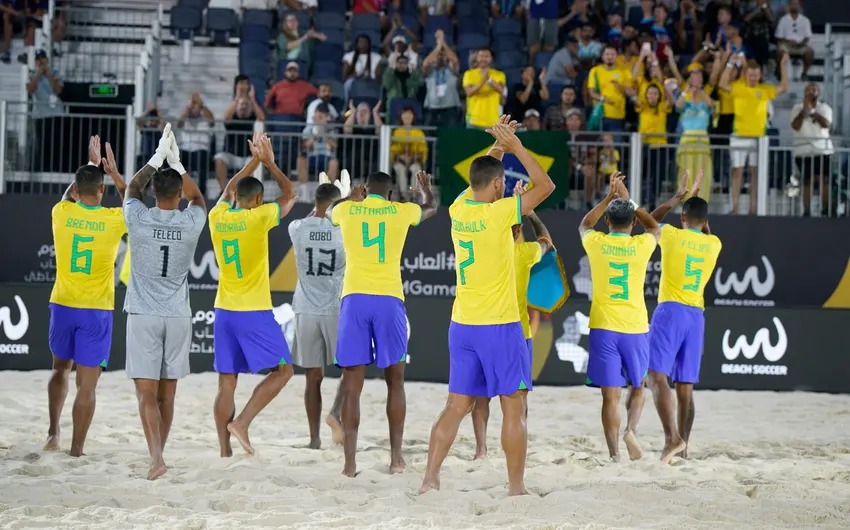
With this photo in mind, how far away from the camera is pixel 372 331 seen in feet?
25.4

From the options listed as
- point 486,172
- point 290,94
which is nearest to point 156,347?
point 486,172

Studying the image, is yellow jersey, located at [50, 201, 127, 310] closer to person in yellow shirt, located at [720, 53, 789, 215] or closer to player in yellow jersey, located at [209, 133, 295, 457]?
player in yellow jersey, located at [209, 133, 295, 457]

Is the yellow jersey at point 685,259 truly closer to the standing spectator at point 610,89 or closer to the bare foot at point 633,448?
the bare foot at point 633,448

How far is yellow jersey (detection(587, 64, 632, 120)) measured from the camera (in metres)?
15.2

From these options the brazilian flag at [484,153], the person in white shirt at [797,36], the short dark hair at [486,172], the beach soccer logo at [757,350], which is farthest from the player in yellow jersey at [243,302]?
the person in white shirt at [797,36]

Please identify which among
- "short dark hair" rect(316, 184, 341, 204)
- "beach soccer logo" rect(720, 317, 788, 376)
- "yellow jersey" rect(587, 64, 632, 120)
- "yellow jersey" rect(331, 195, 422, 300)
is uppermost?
"yellow jersey" rect(587, 64, 632, 120)

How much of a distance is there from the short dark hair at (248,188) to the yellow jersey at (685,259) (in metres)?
3.14

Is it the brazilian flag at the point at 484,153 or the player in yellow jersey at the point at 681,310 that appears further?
the brazilian flag at the point at 484,153

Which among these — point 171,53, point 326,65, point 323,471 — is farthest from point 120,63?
point 323,471

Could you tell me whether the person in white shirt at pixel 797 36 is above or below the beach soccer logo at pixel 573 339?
above

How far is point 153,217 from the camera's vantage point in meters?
7.45

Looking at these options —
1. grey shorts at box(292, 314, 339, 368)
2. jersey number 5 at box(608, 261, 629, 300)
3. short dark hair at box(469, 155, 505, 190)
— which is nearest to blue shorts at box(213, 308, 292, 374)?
grey shorts at box(292, 314, 339, 368)

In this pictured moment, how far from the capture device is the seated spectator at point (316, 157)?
14102 mm

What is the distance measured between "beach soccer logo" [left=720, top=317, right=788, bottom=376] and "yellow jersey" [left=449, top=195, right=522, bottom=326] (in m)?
7.26
